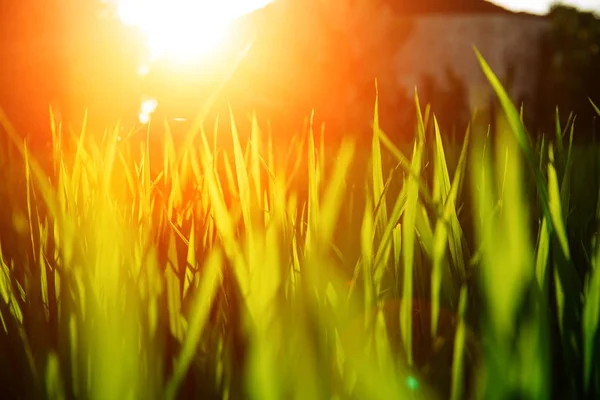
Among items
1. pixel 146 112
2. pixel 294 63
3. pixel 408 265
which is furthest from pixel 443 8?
pixel 408 265

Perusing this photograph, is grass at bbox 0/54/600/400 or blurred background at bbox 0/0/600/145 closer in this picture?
grass at bbox 0/54/600/400

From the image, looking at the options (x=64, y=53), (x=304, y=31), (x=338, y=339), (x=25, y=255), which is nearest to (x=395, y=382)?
(x=338, y=339)

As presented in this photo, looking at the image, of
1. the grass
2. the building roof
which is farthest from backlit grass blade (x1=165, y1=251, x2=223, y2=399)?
the building roof

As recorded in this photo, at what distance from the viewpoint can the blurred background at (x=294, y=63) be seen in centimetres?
265

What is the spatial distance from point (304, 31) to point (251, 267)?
6308 mm

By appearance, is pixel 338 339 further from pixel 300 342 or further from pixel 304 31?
pixel 304 31

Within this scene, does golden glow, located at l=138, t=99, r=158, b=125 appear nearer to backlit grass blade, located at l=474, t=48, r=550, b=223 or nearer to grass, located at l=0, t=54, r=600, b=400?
grass, located at l=0, t=54, r=600, b=400

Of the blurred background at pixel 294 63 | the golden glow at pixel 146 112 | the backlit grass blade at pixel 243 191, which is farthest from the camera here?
the blurred background at pixel 294 63

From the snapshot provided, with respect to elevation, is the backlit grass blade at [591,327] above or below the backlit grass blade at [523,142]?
below

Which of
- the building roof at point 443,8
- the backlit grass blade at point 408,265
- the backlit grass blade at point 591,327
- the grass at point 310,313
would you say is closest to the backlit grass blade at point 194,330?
the grass at point 310,313

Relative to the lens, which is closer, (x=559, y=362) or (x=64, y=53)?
(x=559, y=362)

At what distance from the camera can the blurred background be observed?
265 centimetres

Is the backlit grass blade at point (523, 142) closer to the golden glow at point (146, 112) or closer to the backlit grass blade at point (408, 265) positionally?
the backlit grass blade at point (408, 265)

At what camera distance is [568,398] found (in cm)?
37
